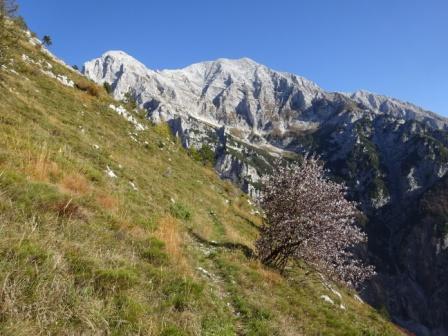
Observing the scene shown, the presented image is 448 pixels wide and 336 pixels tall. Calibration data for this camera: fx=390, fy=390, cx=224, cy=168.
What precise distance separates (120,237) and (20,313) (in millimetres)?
4776

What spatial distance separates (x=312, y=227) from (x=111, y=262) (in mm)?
10634

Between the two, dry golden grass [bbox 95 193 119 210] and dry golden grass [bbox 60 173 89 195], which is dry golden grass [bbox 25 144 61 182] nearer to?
dry golden grass [bbox 60 173 89 195]

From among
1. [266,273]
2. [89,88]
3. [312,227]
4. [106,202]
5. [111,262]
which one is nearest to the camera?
[111,262]

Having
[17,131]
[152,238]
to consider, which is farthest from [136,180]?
[152,238]

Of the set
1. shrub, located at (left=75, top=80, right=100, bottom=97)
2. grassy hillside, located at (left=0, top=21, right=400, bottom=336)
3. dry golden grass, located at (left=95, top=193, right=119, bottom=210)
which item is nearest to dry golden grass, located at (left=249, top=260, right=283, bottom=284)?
grassy hillside, located at (left=0, top=21, right=400, bottom=336)

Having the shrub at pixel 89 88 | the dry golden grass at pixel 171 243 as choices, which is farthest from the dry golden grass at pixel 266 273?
the shrub at pixel 89 88

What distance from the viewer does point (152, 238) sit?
34.9 feet

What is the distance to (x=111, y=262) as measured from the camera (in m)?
7.89

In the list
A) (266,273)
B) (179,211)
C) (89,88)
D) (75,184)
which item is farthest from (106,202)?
(89,88)

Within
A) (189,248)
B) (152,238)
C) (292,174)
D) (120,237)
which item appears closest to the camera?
(120,237)

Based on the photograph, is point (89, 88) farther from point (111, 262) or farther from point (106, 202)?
point (111, 262)

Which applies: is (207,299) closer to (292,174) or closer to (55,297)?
(55,297)

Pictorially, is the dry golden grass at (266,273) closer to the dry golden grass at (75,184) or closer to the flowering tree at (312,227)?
the flowering tree at (312,227)

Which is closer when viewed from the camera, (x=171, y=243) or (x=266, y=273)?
(x=171, y=243)
